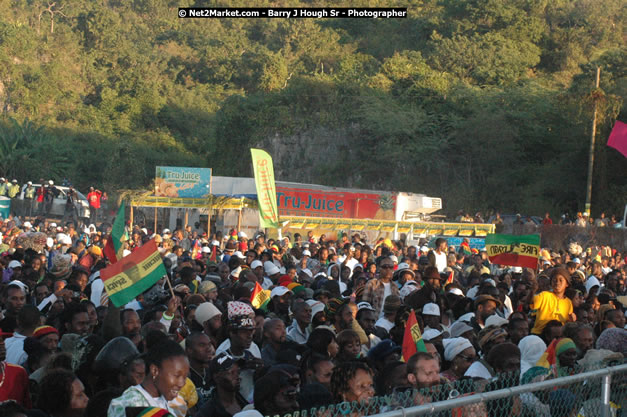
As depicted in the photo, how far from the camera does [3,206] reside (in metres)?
28.0

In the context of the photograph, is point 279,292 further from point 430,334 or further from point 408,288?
point 430,334

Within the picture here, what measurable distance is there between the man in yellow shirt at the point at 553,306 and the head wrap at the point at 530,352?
1.88 meters

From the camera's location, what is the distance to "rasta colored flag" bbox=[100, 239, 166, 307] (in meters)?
6.20

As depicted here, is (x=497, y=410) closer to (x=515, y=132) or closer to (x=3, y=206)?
(x=3, y=206)

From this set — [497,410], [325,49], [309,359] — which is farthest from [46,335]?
[325,49]

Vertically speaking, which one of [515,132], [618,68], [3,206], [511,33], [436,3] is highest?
[436,3]

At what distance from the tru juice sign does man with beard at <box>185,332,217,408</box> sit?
868 inches

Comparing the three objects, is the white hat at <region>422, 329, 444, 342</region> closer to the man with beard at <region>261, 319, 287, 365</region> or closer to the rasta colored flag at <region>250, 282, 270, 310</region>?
the man with beard at <region>261, 319, 287, 365</region>

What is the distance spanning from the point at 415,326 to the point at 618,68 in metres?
37.6

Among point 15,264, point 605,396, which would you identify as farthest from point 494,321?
point 15,264

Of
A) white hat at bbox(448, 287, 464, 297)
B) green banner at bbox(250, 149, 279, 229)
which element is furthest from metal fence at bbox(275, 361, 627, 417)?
green banner at bbox(250, 149, 279, 229)

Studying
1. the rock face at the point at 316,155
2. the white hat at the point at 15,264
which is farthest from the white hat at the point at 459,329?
the rock face at the point at 316,155

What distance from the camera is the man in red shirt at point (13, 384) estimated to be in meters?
4.55

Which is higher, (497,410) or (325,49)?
(325,49)
